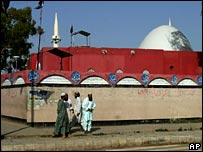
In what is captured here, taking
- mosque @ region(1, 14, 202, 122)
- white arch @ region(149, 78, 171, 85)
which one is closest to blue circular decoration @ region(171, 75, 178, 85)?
mosque @ region(1, 14, 202, 122)

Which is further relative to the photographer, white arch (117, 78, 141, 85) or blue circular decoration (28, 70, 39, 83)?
white arch (117, 78, 141, 85)

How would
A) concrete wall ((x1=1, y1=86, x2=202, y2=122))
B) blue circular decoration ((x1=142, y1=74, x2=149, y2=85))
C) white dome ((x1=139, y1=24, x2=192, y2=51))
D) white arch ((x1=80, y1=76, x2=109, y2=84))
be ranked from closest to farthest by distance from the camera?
concrete wall ((x1=1, y1=86, x2=202, y2=122))
white arch ((x1=80, y1=76, x2=109, y2=84))
blue circular decoration ((x1=142, y1=74, x2=149, y2=85))
white dome ((x1=139, y1=24, x2=192, y2=51))

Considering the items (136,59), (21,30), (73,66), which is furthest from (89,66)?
(21,30)

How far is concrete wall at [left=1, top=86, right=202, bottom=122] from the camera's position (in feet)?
61.5

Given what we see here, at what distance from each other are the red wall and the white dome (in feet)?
16.1

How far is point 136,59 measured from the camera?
2942 centimetres

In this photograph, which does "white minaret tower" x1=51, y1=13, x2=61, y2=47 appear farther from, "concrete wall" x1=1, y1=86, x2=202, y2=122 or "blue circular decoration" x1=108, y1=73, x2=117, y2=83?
"blue circular decoration" x1=108, y1=73, x2=117, y2=83

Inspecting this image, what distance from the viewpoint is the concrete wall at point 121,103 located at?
18.7 meters

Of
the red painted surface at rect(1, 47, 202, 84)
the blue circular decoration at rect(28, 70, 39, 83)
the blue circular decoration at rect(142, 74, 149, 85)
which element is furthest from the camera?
the red painted surface at rect(1, 47, 202, 84)

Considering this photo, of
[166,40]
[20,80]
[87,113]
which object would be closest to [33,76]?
[20,80]

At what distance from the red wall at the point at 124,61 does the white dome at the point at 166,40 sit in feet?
16.1

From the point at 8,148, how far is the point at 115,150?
2965 millimetres

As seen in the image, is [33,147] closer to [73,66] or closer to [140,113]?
[140,113]

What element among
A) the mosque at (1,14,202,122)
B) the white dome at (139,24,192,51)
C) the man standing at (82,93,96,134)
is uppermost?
the white dome at (139,24,192,51)
